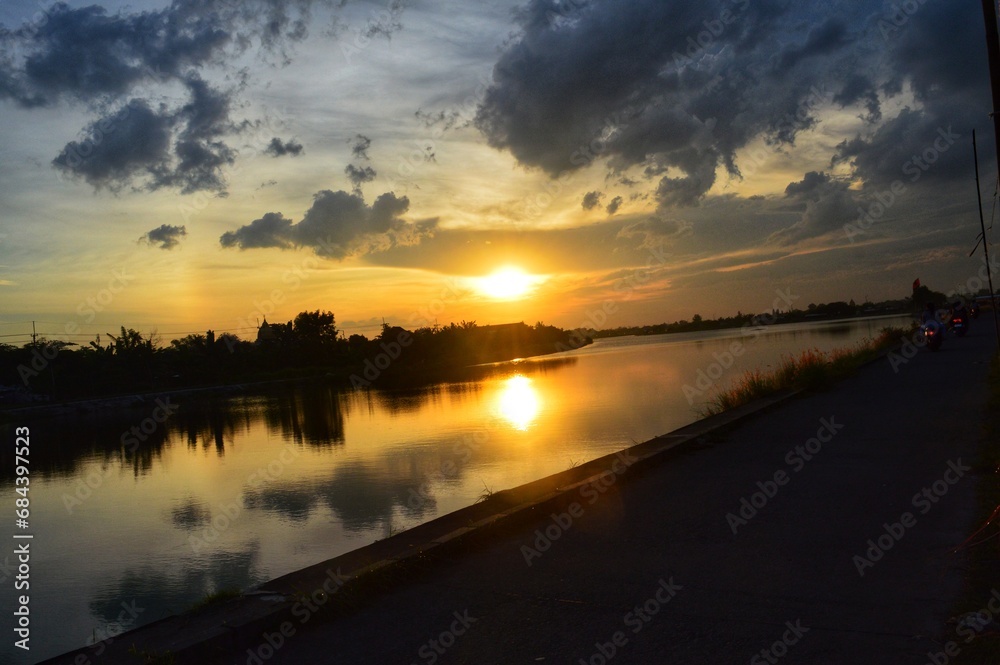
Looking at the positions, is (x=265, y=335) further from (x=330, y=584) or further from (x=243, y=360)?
(x=330, y=584)

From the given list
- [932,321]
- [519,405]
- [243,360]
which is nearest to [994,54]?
[519,405]

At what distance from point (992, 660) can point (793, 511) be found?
3.29m

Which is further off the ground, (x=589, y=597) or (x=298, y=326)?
(x=298, y=326)

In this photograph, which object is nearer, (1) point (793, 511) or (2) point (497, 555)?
(2) point (497, 555)

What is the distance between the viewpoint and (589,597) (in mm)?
5031

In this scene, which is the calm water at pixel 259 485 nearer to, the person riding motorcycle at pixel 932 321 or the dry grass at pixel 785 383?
the dry grass at pixel 785 383

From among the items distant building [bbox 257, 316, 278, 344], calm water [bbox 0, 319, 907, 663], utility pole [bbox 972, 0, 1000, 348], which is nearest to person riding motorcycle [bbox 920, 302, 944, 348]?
calm water [bbox 0, 319, 907, 663]

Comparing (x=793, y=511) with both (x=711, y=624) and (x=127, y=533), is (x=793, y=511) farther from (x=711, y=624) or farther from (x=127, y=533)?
(x=127, y=533)

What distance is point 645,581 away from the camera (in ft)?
17.3

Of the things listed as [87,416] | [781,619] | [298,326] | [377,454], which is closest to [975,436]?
[781,619]

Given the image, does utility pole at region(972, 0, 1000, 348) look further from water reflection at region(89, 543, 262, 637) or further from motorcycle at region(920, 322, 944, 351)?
motorcycle at region(920, 322, 944, 351)

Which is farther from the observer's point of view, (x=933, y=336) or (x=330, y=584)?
(x=933, y=336)

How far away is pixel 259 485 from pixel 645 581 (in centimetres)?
1121

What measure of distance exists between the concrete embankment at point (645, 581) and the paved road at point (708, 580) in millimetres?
17
